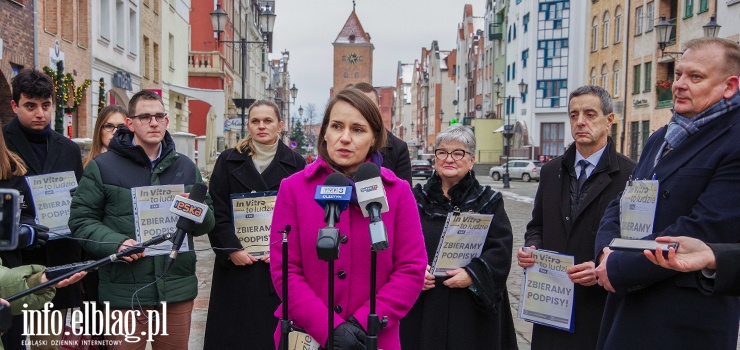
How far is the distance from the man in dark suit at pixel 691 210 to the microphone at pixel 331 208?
4.66 ft

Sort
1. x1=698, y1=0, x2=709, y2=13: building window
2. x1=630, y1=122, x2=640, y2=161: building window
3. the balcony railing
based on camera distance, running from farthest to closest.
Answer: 1. the balcony railing
2. x1=630, y1=122, x2=640, y2=161: building window
3. x1=698, y1=0, x2=709, y2=13: building window

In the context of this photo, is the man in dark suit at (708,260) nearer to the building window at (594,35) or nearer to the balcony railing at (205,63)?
the balcony railing at (205,63)

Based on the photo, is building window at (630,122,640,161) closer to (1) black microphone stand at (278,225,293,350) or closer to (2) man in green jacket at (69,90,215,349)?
(2) man in green jacket at (69,90,215,349)

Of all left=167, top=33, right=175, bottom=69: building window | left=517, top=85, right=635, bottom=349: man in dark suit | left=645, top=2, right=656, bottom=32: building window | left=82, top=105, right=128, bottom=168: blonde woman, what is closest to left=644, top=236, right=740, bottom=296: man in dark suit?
left=517, top=85, right=635, bottom=349: man in dark suit

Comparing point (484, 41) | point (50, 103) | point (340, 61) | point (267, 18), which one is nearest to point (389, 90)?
point (340, 61)

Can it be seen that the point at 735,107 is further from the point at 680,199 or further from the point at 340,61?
the point at 340,61

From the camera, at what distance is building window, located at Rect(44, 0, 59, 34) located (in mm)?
17906

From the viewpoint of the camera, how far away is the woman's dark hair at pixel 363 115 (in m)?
3.09

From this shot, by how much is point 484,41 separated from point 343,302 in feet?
245

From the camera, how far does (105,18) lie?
893 inches

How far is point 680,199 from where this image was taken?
123 inches

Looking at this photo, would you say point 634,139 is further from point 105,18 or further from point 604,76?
point 105,18

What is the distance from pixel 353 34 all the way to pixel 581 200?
123820mm

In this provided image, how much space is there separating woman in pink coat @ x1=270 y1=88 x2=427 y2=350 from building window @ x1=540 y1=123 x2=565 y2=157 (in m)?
53.4
